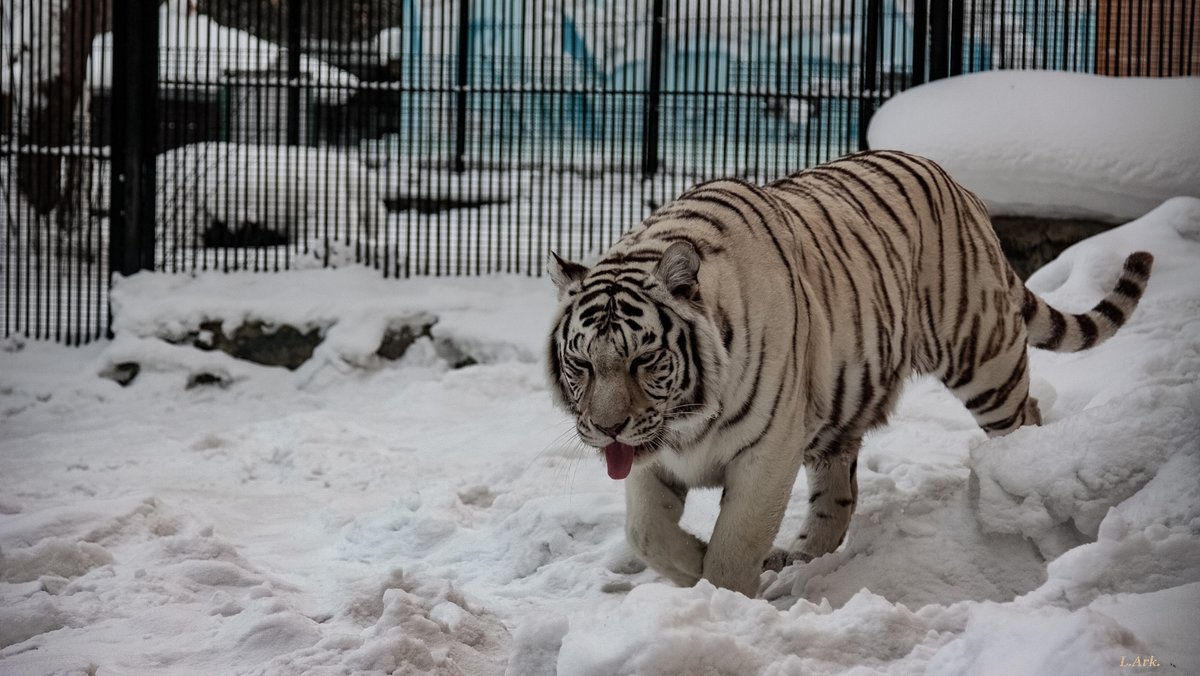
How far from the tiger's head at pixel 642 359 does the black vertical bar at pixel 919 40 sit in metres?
5.06

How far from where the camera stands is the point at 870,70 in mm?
7953

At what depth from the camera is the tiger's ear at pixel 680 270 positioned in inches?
125

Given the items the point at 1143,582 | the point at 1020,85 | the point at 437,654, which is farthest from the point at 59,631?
the point at 1020,85

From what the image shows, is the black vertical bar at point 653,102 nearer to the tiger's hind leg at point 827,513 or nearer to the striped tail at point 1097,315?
the striped tail at point 1097,315

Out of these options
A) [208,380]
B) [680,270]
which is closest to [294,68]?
[208,380]

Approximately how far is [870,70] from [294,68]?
12.8ft

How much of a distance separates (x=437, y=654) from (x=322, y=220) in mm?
6960

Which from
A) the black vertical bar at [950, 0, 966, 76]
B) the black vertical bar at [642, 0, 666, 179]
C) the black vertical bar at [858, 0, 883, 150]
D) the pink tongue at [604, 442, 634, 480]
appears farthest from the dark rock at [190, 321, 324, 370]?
the pink tongue at [604, 442, 634, 480]

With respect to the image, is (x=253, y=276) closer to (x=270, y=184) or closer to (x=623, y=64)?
(x=270, y=184)

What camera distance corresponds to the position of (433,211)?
9039 millimetres

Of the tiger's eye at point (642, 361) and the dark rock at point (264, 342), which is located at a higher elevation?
the tiger's eye at point (642, 361)

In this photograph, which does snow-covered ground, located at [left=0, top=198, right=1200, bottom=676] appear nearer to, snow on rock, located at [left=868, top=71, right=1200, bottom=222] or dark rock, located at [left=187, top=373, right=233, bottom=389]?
dark rock, located at [left=187, top=373, right=233, bottom=389]

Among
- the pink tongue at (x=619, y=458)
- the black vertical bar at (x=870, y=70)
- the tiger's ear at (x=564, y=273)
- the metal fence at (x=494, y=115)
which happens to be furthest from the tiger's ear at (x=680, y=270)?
the black vertical bar at (x=870, y=70)

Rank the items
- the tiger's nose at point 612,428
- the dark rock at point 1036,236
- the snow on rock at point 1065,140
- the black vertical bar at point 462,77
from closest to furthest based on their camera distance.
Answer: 1. the tiger's nose at point 612,428
2. the snow on rock at point 1065,140
3. the dark rock at point 1036,236
4. the black vertical bar at point 462,77
